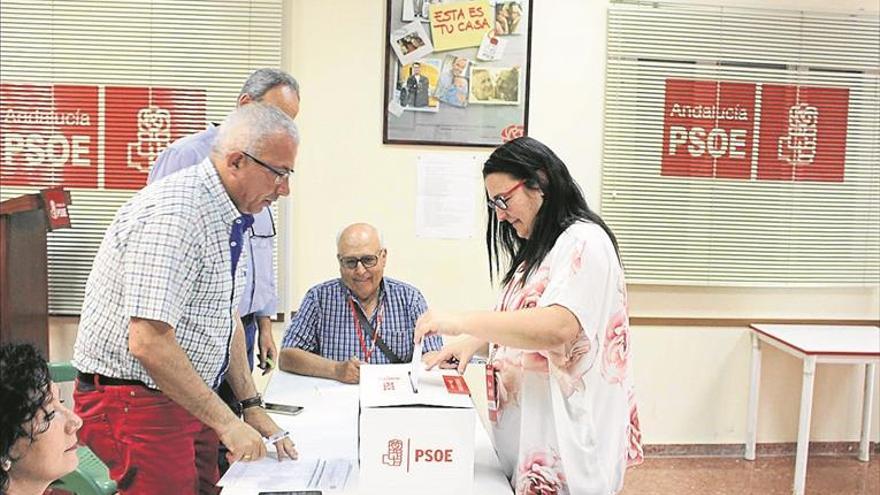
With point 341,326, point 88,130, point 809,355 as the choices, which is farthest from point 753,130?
point 88,130

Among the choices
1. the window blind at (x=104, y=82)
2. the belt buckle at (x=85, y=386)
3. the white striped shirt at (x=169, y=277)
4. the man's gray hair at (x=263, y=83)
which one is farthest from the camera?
the window blind at (x=104, y=82)

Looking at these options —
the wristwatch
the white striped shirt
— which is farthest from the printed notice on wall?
the white striped shirt

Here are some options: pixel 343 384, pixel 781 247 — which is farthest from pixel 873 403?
pixel 343 384

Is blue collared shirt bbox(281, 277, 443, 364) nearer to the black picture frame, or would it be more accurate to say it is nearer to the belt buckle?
the belt buckle

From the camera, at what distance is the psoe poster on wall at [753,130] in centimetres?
419

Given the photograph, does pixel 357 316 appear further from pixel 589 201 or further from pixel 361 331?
pixel 589 201

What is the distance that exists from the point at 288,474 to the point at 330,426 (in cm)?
42

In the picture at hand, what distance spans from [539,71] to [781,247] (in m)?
1.58

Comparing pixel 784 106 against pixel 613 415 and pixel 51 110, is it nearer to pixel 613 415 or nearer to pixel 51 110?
pixel 613 415

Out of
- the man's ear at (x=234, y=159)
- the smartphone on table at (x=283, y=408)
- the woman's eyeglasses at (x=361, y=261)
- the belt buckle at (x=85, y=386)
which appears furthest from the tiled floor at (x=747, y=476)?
the man's ear at (x=234, y=159)

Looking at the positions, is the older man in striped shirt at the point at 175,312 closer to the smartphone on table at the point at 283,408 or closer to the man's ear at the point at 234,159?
the man's ear at the point at 234,159

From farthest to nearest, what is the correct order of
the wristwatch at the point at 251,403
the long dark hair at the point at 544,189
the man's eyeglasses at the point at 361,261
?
1. the man's eyeglasses at the point at 361,261
2. the wristwatch at the point at 251,403
3. the long dark hair at the point at 544,189

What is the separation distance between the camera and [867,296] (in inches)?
174

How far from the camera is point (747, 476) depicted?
4.08 meters
